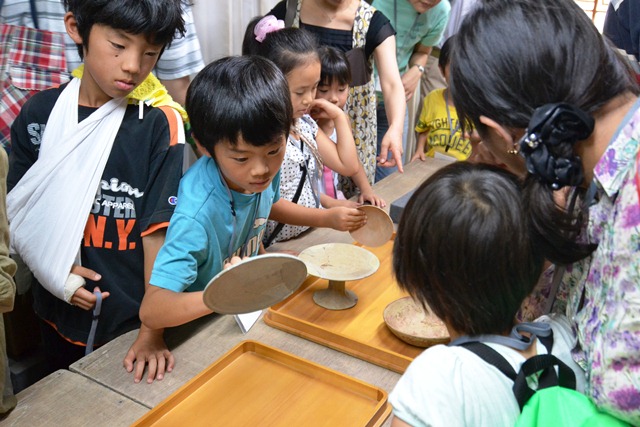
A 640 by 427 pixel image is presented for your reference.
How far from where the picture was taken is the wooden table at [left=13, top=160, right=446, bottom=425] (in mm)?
1083

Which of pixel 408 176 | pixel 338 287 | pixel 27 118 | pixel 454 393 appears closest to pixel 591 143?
pixel 454 393

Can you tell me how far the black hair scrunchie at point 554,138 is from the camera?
2.40ft

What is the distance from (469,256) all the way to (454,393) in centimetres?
17

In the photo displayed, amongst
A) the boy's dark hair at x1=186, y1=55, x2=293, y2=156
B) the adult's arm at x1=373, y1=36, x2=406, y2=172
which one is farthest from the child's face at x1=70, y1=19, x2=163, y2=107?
A: the adult's arm at x1=373, y1=36, x2=406, y2=172

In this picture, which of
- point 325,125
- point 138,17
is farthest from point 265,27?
point 138,17

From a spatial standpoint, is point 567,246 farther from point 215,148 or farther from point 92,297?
point 92,297

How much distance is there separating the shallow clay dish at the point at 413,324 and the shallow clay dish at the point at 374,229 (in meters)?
0.26

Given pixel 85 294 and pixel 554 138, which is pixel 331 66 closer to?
pixel 85 294

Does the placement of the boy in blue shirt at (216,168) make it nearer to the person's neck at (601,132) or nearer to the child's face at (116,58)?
the child's face at (116,58)

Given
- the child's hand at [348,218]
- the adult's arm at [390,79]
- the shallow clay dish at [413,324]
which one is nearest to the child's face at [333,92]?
the adult's arm at [390,79]

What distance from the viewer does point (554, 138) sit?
2.41 ft

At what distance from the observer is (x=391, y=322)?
1264 millimetres

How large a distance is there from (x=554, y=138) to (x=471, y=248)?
171 mm

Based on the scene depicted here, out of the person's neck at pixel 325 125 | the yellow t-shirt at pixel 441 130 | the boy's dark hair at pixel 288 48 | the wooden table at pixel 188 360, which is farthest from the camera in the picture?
the yellow t-shirt at pixel 441 130
